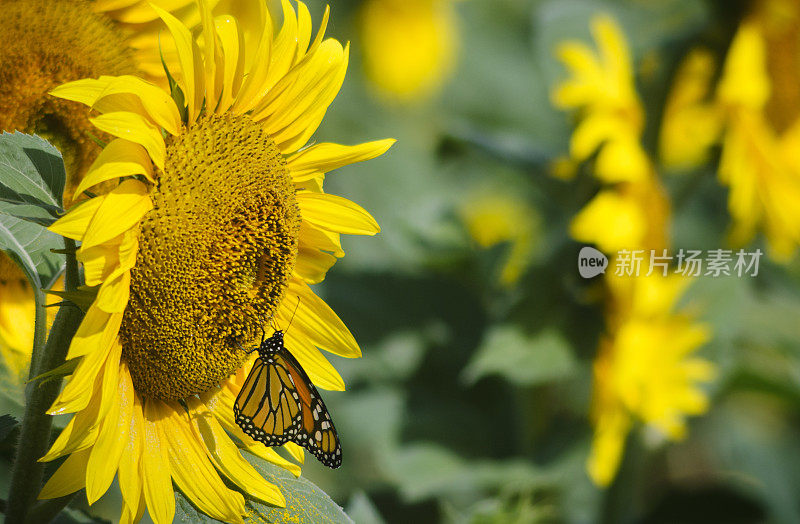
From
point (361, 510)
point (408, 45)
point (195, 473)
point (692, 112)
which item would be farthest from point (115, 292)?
point (408, 45)

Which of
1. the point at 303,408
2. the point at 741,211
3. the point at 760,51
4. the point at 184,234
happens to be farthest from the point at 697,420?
the point at 184,234

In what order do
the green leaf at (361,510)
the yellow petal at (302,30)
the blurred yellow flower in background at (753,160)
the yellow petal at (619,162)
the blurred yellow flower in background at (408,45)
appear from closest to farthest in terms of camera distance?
→ the yellow petal at (302,30) → the green leaf at (361,510) → the yellow petal at (619,162) → the blurred yellow flower in background at (753,160) → the blurred yellow flower in background at (408,45)

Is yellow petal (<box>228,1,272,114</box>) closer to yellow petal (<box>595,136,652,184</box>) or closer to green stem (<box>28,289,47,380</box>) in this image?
green stem (<box>28,289,47,380</box>)

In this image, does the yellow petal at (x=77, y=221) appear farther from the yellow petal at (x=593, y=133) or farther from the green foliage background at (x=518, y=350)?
the yellow petal at (x=593, y=133)

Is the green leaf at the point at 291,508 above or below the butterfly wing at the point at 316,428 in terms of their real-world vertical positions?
below

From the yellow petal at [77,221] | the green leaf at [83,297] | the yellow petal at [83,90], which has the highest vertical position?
the yellow petal at [83,90]

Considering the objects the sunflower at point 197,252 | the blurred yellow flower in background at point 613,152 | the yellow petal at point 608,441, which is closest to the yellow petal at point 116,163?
the sunflower at point 197,252

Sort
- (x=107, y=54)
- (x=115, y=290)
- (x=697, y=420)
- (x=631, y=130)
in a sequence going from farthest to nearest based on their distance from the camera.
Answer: (x=697, y=420), (x=631, y=130), (x=107, y=54), (x=115, y=290)

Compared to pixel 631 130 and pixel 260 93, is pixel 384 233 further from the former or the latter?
pixel 260 93
